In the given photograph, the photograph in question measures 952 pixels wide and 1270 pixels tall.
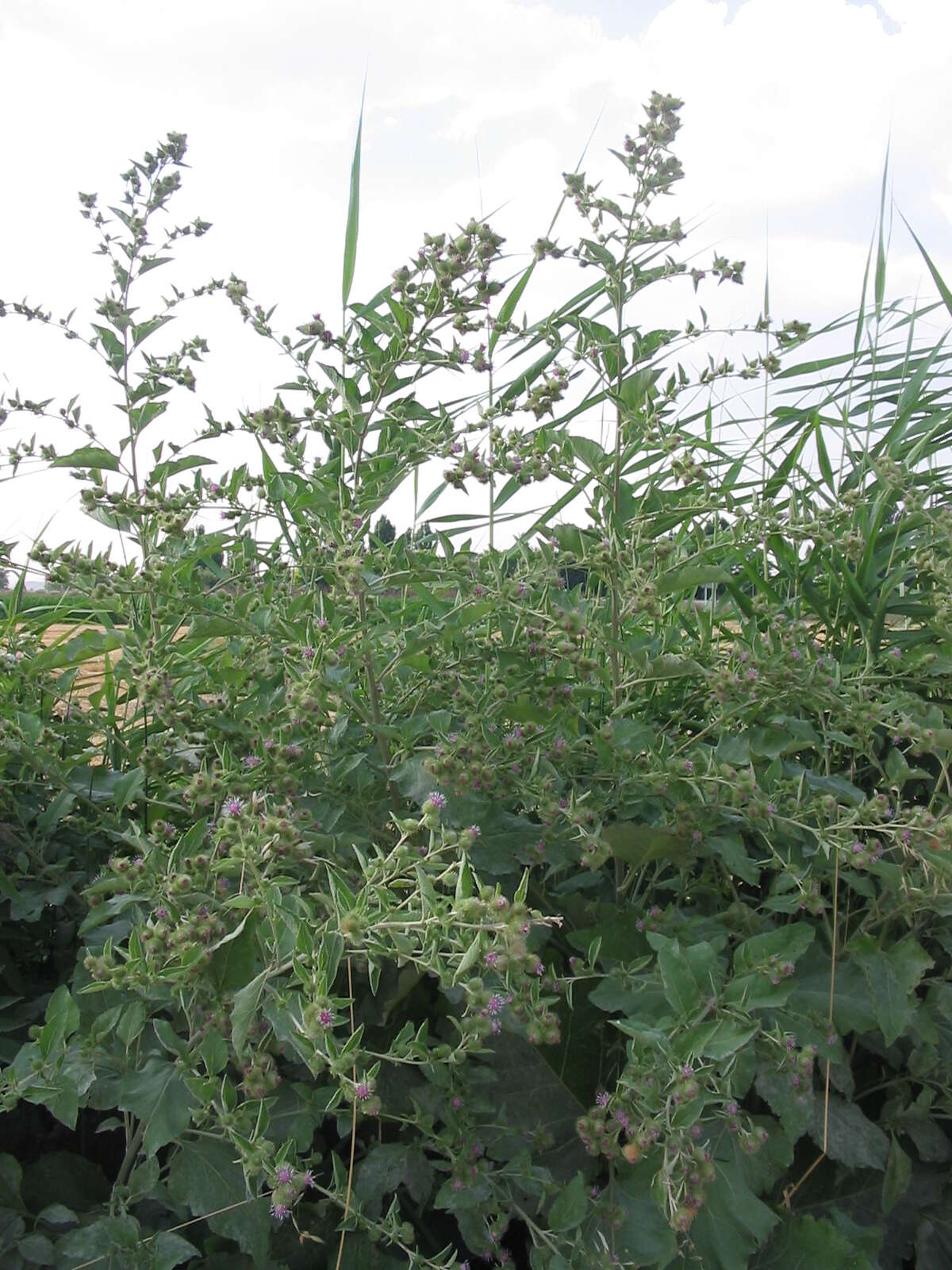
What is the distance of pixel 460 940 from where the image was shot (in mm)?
1062

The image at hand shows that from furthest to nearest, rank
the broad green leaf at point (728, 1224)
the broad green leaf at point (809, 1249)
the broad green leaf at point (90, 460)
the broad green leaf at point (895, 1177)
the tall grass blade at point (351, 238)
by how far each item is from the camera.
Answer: the tall grass blade at point (351, 238)
the broad green leaf at point (90, 460)
the broad green leaf at point (895, 1177)
the broad green leaf at point (809, 1249)
the broad green leaf at point (728, 1224)

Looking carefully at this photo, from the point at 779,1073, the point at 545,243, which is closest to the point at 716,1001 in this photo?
the point at 779,1073

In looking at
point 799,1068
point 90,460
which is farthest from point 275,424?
point 799,1068

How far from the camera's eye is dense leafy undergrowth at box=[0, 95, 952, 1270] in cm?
122

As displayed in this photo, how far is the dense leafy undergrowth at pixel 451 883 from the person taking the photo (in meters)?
1.22

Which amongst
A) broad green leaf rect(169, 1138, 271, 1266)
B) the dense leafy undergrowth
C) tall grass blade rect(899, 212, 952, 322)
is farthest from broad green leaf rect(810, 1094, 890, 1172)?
tall grass blade rect(899, 212, 952, 322)

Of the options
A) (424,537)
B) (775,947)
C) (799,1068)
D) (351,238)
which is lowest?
(799,1068)

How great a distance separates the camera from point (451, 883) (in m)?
1.10

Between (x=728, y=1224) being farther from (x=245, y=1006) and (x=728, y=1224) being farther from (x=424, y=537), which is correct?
(x=424, y=537)

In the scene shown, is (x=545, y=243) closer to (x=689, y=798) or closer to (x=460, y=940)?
(x=689, y=798)

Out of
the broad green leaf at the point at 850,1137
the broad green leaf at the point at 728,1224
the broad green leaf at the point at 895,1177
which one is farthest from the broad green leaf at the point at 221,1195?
the broad green leaf at the point at 895,1177

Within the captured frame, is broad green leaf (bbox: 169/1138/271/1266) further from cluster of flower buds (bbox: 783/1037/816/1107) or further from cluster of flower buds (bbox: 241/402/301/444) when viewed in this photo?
cluster of flower buds (bbox: 241/402/301/444)

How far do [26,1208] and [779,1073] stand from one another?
0.99 m

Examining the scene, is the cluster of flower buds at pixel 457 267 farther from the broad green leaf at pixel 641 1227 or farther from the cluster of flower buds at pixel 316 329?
the broad green leaf at pixel 641 1227
